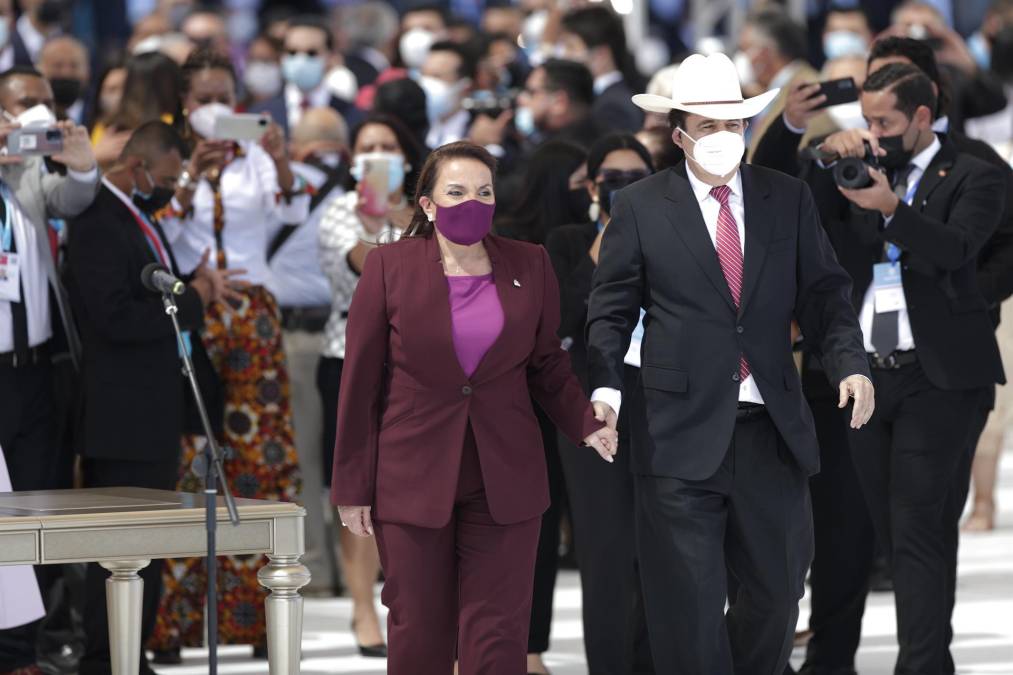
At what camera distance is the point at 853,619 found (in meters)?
7.62

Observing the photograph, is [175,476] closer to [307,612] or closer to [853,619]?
[307,612]

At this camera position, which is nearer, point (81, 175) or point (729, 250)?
point (729, 250)

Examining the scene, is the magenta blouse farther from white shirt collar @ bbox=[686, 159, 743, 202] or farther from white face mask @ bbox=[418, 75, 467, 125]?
white face mask @ bbox=[418, 75, 467, 125]

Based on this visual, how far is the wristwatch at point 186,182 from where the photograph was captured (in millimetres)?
8078

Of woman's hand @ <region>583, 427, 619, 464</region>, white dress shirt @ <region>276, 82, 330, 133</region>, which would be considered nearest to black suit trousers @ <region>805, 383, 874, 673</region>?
woman's hand @ <region>583, 427, 619, 464</region>

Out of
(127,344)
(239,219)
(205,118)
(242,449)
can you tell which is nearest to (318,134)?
(205,118)

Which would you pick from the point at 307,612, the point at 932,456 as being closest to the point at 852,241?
the point at 932,456

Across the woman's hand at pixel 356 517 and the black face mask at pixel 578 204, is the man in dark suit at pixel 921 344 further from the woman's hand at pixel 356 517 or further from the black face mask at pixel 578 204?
the woman's hand at pixel 356 517

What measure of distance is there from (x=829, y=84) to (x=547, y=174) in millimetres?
1112

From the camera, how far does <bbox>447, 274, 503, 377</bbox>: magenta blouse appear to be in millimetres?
5766

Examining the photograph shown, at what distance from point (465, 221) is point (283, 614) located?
1.23 metres

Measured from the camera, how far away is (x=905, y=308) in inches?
277

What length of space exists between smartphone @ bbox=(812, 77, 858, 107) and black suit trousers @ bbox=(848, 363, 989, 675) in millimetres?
1139

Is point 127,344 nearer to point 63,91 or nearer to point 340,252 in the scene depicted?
point 340,252
